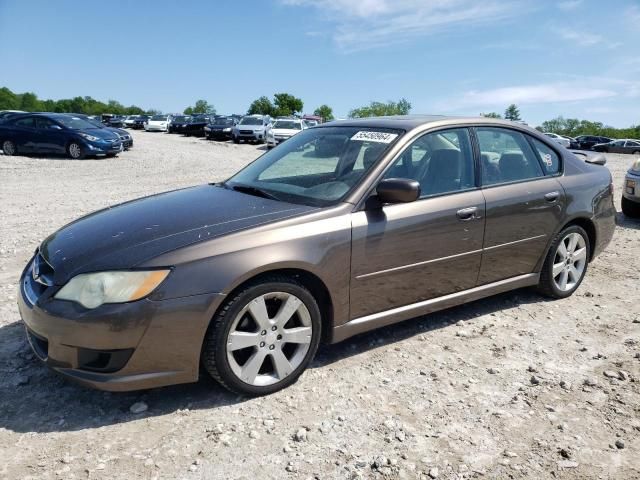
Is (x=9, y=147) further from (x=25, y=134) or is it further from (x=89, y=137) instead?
(x=89, y=137)

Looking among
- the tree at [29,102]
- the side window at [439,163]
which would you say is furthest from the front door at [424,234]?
the tree at [29,102]

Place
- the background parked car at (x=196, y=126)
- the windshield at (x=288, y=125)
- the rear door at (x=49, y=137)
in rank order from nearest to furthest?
the rear door at (x=49, y=137) < the windshield at (x=288, y=125) < the background parked car at (x=196, y=126)

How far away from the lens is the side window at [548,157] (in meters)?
4.36

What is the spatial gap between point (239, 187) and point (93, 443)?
194 centimetres

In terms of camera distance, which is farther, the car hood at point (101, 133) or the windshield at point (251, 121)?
the windshield at point (251, 121)

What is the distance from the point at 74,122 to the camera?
17219 mm

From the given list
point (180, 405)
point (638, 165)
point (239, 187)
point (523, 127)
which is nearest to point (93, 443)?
point (180, 405)

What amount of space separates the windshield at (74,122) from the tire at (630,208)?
→ 51.7 ft

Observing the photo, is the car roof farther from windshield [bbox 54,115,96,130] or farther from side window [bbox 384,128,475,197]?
windshield [bbox 54,115,96,130]

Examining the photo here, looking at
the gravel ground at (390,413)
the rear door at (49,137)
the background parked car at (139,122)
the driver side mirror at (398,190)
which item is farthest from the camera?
the background parked car at (139,122)

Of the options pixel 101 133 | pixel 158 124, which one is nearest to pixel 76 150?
pixel 101 133

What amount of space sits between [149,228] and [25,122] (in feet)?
56.4

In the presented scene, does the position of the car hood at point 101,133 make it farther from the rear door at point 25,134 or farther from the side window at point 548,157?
the side window at point 548,157

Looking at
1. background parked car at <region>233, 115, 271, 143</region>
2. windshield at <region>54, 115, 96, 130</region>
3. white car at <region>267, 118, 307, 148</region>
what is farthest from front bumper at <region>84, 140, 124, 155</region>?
background parked car at <region>233, 115, 271, 143</region>
